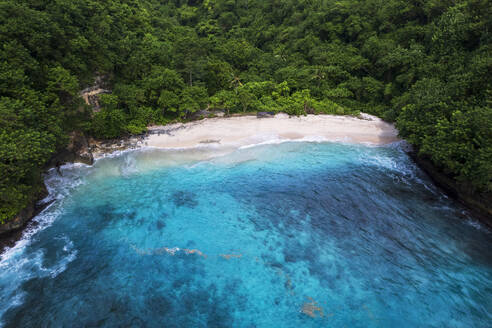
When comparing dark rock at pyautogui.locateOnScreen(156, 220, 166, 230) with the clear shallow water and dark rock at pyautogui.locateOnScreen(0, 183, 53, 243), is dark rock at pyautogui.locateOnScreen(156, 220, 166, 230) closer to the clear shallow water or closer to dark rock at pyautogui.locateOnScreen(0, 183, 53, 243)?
the clear shallow water

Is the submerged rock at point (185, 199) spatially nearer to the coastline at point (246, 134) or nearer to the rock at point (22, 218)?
the coastline at point (246, 134)

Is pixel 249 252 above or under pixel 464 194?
under

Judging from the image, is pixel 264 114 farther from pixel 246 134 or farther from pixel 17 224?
pixel 17 224

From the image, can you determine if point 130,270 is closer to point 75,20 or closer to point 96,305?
point 96,305

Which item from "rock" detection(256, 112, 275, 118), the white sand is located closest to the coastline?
the white sand

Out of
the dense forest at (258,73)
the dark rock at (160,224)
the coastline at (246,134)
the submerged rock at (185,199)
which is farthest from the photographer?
the coastline at (246,134)

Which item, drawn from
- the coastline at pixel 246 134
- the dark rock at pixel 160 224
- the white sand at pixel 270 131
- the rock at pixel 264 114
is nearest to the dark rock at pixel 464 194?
the coastline at pixel 246 134

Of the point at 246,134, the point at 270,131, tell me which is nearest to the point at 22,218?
the point at 246,134
